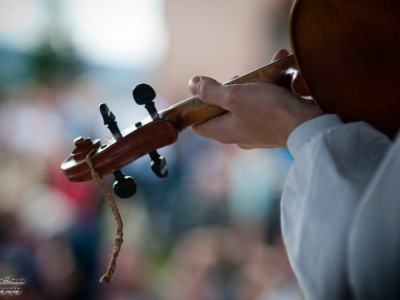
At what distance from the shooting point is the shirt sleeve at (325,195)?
33cm

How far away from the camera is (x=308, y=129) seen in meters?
0.45

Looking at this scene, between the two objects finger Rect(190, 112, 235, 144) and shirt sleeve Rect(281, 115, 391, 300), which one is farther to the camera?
finger Rect(190, 112, 235, 144)

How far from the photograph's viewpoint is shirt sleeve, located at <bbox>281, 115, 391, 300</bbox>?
0.33 meters

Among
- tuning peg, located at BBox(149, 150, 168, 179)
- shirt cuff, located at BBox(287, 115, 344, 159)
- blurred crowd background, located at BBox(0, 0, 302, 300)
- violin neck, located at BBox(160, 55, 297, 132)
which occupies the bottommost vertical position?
blurred crowd background, located at BBox(0, 0, 302, 300)

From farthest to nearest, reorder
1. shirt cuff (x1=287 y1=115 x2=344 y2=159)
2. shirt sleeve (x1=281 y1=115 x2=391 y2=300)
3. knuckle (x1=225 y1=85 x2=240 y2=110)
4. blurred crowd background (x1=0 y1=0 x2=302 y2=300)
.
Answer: blurred crowd background (x1=0 y1=0 x2=302 y2=300) → knuckle (x1=225 y1=85 x2=240 y2=110) → shirt cuff (x1=287 y1=115 x2=344 y2=159) → shirt sleeve (x1=281 y1=115 x2=391 y2=300)

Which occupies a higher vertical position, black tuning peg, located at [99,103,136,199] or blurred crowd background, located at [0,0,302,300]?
black tuning peg, located at [99,103,136,199]

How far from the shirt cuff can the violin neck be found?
0.53ft

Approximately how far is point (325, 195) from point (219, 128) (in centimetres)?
30

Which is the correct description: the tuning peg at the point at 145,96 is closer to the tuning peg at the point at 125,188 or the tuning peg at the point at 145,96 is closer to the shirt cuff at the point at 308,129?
the tuning peg at the point at 125,188

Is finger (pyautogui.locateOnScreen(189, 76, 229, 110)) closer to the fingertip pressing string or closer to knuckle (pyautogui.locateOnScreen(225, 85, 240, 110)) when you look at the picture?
knuckle (pyautogui.locateOnScreen(225, 85, 240, 110))

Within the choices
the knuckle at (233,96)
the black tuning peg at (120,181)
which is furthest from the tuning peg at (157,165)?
the knuckle at (233,96)

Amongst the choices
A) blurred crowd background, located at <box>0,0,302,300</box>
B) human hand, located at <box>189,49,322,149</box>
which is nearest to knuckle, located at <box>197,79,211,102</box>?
human hand, located at <box>189,49,322,149</box>

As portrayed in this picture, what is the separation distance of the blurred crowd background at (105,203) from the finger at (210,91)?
1072 millimetres

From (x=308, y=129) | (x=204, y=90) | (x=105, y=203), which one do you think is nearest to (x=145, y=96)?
(x=204, y=90)
